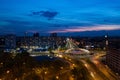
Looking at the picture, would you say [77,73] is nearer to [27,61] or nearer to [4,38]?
[27,61]

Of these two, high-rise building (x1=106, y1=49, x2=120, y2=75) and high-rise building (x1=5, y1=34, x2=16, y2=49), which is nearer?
high-rise building (x1=106, y1=49, x2=120, y2=75)

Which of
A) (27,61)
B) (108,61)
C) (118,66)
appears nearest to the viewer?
(27,61)

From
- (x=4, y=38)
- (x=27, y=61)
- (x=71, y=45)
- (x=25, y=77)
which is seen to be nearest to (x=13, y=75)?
(x=25, y=77)

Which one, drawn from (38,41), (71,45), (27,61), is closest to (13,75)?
(27,61)

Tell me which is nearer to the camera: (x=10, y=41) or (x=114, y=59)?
(x=114, y=59)

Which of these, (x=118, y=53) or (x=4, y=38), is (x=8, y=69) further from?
(x=4, y=38)

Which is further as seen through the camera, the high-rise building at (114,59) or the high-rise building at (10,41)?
the high-rise building at (10,41)

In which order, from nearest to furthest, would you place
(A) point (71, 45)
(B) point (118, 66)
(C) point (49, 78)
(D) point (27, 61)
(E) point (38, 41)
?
(C) point (49, 78)
(D) point (27, 61)
(B) point (118, 66)
(A) point (71, 45)
(E) point (38, 41)

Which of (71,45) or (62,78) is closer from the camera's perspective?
(62,78)

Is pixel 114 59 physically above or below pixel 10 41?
below
